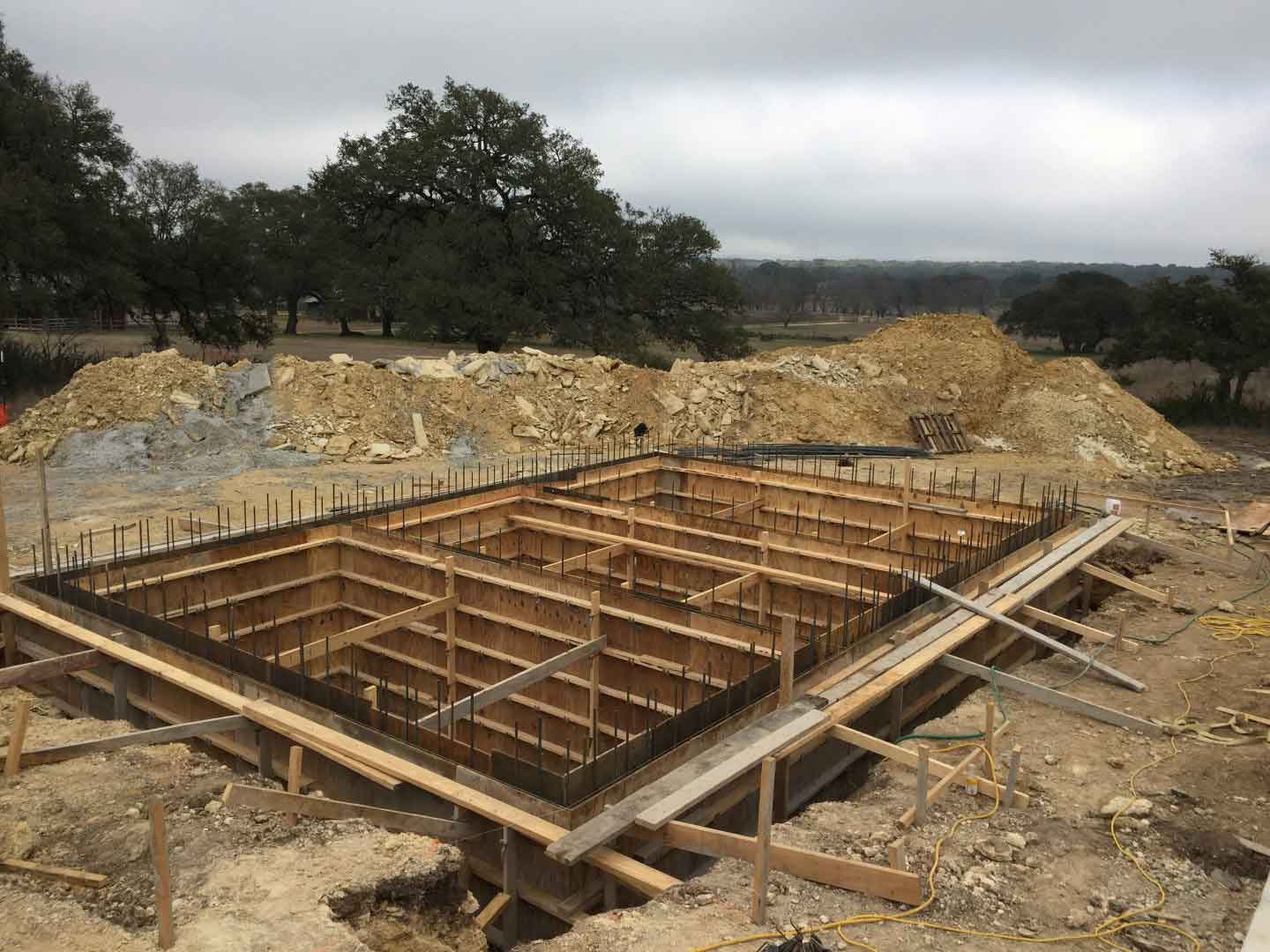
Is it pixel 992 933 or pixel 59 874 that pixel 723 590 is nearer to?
pixel 992 933

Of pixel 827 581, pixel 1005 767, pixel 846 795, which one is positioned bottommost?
pixel 846 795

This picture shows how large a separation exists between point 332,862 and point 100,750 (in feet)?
6.75

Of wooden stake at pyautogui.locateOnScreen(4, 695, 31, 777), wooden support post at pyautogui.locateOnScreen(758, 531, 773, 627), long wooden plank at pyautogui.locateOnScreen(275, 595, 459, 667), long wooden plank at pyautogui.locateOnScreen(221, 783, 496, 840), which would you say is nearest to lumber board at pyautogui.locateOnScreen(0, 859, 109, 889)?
long wooden plank at pyautogui.locateOnScreen(221, 783, 496, 840)

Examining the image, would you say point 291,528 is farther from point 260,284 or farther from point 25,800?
point 260,284

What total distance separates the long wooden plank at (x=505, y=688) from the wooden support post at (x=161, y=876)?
1.89m

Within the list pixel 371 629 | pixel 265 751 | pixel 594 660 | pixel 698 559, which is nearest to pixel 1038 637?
pixel 698 559

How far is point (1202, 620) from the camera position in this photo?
1035 cm

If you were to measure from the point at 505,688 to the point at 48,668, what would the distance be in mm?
3400

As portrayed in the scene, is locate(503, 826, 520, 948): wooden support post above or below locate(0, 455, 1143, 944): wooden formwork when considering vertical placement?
below

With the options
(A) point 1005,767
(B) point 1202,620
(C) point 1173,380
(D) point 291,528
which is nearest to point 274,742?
(D) point 291,528

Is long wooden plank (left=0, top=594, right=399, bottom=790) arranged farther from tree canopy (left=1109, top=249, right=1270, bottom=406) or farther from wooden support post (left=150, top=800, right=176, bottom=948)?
tree canopy (left=1109, top=249, right=1270, bottom=406)

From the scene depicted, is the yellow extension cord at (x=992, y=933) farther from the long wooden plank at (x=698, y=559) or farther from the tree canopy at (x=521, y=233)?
the tree canopy at (x=521, y=233)

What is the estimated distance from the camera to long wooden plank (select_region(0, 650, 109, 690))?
691cm

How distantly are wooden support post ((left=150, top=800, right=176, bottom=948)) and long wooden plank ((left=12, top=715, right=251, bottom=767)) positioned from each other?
1.91 metres
